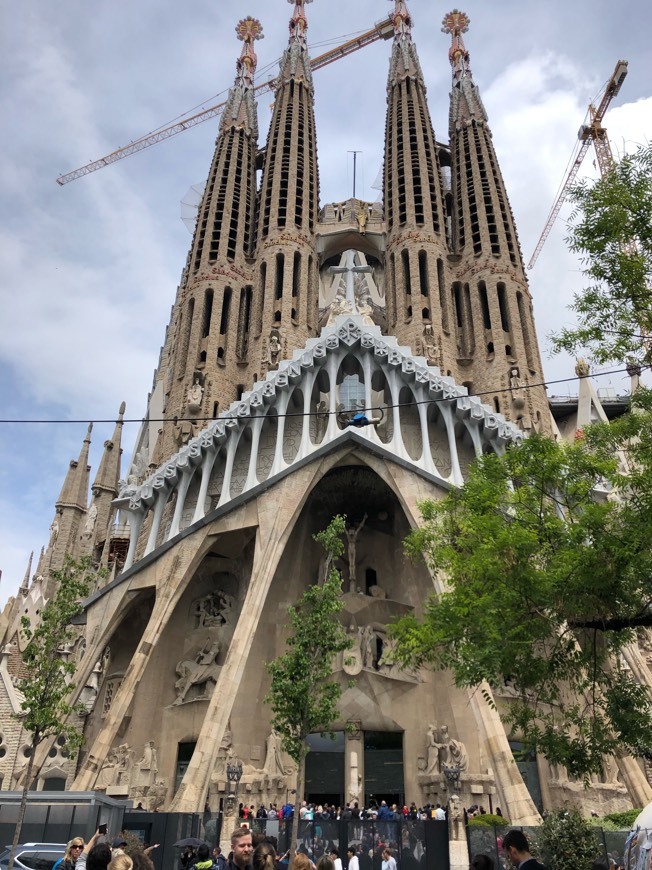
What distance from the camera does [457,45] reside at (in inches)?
1793

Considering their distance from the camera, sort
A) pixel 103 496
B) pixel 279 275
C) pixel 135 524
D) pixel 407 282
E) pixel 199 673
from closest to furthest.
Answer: pixel 199 673
pixel 135 524
pixel 407 282
pixel 279 275
pixel 103 496

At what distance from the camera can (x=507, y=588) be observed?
10.6 meters

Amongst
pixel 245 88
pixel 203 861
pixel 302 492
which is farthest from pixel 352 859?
pixel 245 88

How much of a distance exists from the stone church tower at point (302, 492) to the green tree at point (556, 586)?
16.3ft

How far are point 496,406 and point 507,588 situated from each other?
1913 centimetres

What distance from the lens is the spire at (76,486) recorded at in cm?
4053

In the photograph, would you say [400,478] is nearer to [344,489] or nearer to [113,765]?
A: [344,489]

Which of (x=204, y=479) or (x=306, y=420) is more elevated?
(x=306, y=420)

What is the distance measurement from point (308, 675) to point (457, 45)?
43352mm

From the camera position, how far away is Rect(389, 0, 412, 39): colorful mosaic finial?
150ft

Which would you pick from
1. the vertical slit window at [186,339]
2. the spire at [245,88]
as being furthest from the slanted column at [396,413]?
the spire at [245,88]

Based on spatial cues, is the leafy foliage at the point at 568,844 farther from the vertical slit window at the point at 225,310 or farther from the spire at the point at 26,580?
the spire at the point at 26,580

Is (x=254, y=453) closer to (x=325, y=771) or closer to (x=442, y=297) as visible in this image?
(x=325, y=771)

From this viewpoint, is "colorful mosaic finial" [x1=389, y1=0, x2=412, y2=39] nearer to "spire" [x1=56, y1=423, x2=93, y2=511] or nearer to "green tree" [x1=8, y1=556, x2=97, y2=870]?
"spire" [x1=56, y1=423, x2=93, y2=511]
